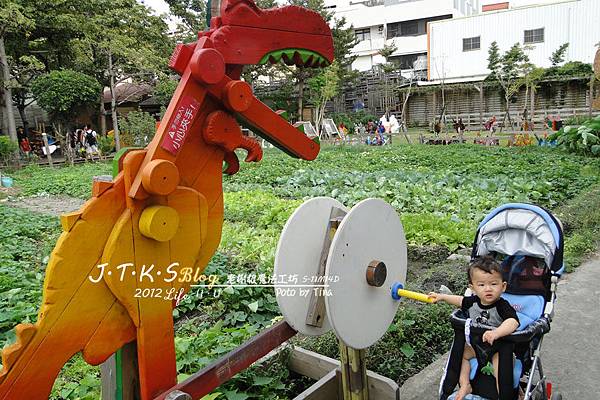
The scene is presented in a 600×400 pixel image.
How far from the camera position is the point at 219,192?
2455mm

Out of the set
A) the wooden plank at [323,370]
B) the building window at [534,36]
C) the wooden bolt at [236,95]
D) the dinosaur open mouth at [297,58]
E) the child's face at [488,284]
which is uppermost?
the building window at [534,36]

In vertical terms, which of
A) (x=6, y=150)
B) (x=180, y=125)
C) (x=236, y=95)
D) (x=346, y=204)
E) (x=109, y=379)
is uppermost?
(x=236, y=95)

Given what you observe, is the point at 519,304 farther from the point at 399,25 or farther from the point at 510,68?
the point at 399,25

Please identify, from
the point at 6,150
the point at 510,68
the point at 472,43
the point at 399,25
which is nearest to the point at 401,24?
the point at 399,25

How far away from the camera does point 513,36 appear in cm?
3228

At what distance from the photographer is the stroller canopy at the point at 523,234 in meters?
3.10

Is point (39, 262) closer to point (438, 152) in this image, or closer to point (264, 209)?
point (264, 209)

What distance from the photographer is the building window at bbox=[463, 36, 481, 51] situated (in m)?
33.4

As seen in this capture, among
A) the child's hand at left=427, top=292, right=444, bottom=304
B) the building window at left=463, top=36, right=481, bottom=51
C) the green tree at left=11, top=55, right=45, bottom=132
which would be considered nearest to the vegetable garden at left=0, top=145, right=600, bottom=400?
the child's hand at left=427, top=292, right=444, bottom=304

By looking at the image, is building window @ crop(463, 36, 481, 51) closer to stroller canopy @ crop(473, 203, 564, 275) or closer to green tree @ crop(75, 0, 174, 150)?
green tree @ crop(75, 0, 174, 150)

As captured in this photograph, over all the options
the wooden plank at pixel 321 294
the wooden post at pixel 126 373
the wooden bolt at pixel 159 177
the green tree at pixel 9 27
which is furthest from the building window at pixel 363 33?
the wooden post at pixel 126 373

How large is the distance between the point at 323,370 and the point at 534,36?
34.2m

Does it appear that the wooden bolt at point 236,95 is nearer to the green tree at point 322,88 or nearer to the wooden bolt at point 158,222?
the wooden bolt at point 158,222

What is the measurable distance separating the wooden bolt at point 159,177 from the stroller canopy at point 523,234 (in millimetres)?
2308
